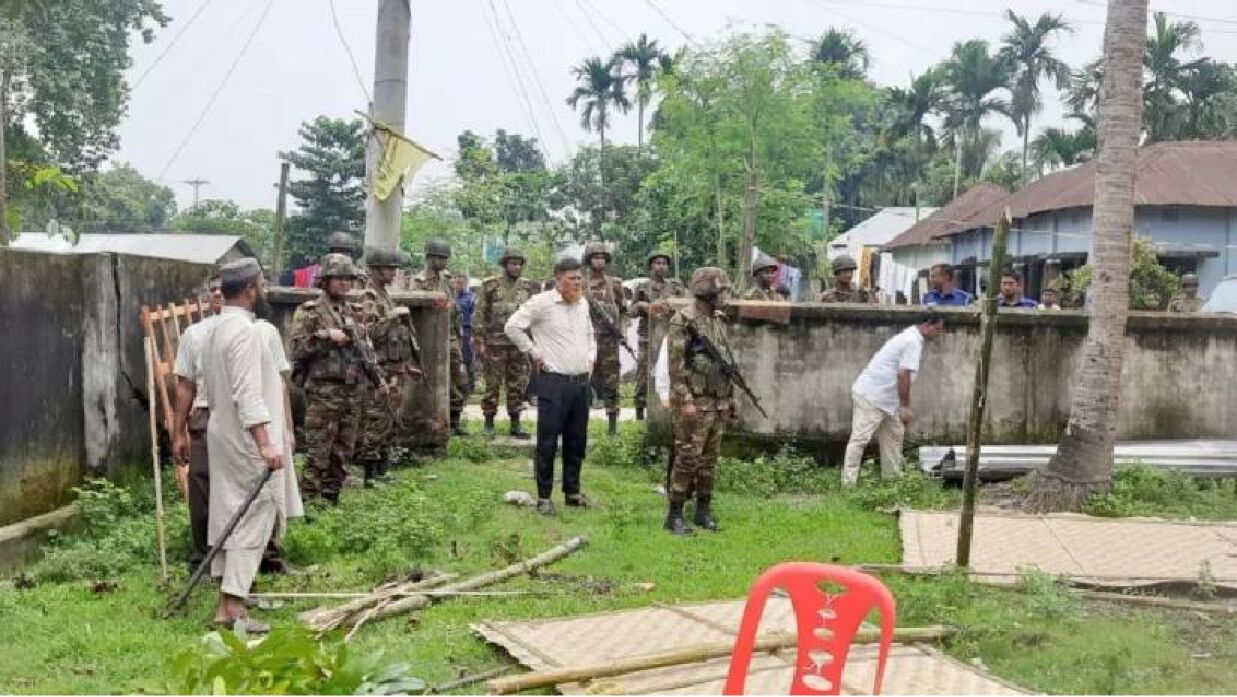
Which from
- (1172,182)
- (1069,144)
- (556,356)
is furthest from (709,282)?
(1069,144)

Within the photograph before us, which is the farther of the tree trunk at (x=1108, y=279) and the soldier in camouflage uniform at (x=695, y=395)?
the tree trunk at (x=1108, y=279)

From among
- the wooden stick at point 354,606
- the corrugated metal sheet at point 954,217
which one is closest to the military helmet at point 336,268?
the wooden stick at point 354,606

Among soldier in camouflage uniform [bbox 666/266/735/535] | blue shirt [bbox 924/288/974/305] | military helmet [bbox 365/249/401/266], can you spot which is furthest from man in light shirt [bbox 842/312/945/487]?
military helmet [bbox 365/249/401/266]

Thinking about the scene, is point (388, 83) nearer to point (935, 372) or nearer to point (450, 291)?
point (450, 291)

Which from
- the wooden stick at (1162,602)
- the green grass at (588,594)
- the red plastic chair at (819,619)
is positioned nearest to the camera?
the red plastic chair at (819,619)

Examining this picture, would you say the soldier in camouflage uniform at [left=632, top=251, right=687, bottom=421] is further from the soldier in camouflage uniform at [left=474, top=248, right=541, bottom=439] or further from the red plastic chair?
the red plastic chair

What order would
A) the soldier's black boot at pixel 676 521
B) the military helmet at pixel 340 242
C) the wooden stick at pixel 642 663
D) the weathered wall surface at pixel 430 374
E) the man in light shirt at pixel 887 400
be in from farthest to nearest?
the weathered wall surface at pixel 430 374 → the military helmet at pixel 340 242 → the man in light shirt at pixel 887 400 → the soldier's black boot at pixel 676 521 → the wooden stick at pixel 642 663

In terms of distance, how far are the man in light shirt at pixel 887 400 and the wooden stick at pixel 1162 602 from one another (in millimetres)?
3092

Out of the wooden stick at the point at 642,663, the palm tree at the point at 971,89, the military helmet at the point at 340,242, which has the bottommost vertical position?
the wooden stick at the point at 642,663

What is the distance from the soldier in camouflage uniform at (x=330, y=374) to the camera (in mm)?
8305

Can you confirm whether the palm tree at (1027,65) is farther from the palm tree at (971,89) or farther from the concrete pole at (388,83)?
the concrete pole at (388,83)

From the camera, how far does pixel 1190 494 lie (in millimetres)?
9453

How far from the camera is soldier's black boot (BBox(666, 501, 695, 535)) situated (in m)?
8.14

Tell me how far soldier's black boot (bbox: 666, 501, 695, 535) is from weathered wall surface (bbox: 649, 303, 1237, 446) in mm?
2720
